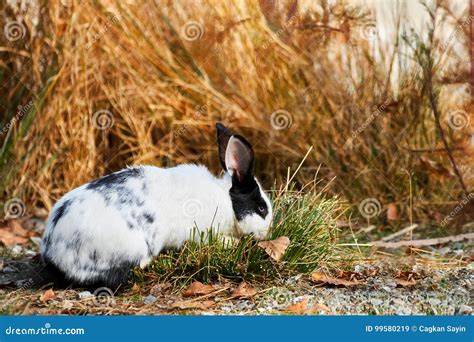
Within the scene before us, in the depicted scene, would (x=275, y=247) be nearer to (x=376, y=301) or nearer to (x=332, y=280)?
(x=332, y=280)

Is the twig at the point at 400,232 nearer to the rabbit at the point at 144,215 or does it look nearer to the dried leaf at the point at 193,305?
the rabbit at the point at 144,215

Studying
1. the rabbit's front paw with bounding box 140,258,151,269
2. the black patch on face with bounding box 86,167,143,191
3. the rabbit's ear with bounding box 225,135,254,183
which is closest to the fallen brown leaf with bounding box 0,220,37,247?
the black patch on face with bounding box 86,167,143,191

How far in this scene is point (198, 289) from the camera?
4.27 m

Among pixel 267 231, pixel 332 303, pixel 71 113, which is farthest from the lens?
pixel 71 113

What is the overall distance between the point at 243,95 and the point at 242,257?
105 inches

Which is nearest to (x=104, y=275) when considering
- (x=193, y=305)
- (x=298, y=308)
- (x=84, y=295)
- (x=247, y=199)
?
(x=84, y=295)

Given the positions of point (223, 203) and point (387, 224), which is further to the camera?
point (387, 224)

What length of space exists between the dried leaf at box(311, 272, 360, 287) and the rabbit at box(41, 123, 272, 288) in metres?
0.38

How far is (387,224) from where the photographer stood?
21.2 feet

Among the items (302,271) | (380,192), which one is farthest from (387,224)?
(302,271)

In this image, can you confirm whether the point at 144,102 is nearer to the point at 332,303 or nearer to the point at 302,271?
the point at 302,271

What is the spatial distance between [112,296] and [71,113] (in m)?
2.92

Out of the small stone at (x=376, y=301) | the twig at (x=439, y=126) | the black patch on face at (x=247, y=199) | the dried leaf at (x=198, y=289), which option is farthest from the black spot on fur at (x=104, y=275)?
the twig at (x=439, y=126)

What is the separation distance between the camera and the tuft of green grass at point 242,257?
A: 4363 millimetres
